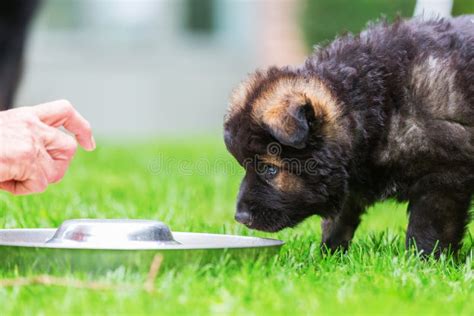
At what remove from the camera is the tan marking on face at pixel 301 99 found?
3.34 metres

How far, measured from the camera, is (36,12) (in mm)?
5457

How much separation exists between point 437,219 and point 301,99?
0.72m

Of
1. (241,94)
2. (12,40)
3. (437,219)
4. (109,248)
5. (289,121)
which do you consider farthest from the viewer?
(12,40)

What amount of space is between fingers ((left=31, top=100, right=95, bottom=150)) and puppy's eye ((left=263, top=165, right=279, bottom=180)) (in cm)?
77

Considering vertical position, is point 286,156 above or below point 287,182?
above

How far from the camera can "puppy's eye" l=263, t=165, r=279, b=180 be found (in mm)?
3381

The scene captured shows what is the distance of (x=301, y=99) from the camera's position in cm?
335

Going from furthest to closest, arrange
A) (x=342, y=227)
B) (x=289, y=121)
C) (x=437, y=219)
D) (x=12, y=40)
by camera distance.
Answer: (x=12, y=40)
(x=342, y=227)
(x=437, y=219)
(x=289, y=121)

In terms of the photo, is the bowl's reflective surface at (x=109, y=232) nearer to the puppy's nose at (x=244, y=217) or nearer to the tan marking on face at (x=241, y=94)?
the puppy's nose at (x=244, y=217)

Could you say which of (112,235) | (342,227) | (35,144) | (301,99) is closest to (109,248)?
(112,235)

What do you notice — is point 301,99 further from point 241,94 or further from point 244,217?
point 244,217

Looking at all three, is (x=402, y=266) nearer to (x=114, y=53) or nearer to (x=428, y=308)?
(x=428, y=308)

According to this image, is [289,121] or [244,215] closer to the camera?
[289,121]

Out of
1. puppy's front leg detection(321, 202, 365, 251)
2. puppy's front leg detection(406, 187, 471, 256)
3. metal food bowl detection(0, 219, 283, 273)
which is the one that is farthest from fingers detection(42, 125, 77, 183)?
puppy's front leg detection(406, 187, 471, 256)
